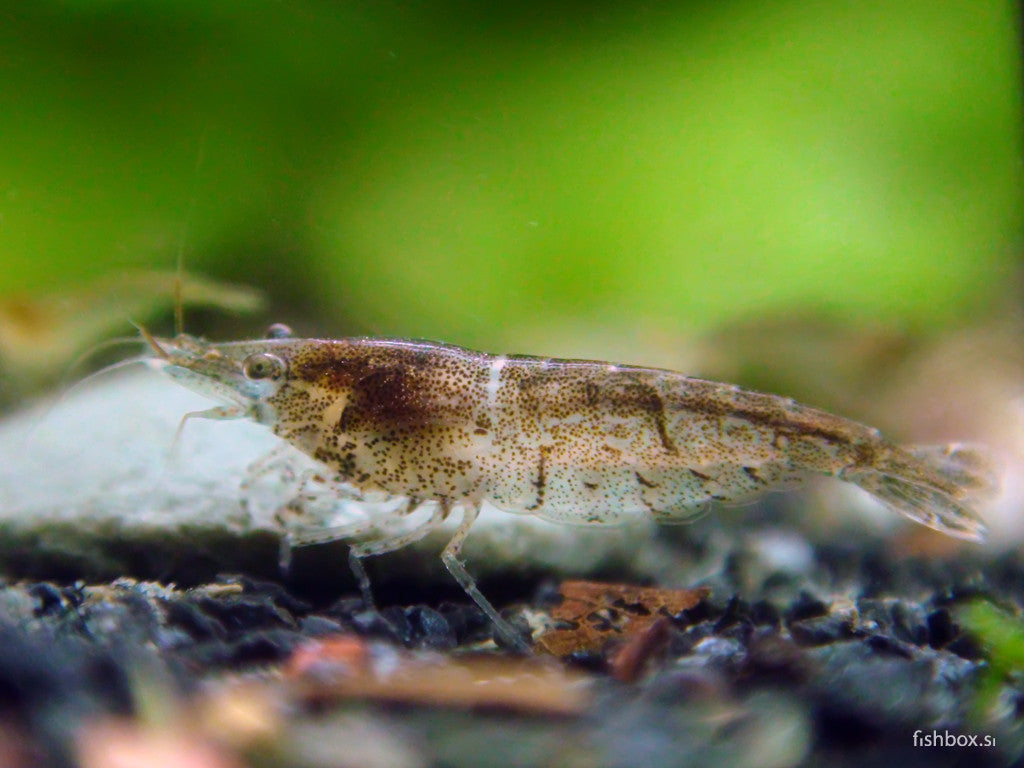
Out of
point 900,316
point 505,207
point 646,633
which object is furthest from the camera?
point 900,316

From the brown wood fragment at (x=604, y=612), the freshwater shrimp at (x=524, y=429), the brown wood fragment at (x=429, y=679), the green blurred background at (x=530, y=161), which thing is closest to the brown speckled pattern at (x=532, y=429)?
the freshwater shrimp at (x=524, y=429)

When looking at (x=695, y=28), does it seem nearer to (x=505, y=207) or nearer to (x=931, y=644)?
(x=505, y=207)

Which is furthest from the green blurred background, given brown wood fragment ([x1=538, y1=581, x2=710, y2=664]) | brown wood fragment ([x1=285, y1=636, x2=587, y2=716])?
brown wood fragment ([x1=285, y1=636, x2=587, y2=716])

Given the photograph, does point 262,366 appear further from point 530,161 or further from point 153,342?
point 530,161

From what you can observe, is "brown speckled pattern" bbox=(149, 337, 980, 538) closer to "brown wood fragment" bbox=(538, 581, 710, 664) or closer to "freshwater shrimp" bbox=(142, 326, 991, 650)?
"freshwater shrimp" bbox=(142, 326, 991, 650)

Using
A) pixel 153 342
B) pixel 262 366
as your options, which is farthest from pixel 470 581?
pixel 153 342

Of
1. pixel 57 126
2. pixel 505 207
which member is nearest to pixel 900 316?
pixel 505 207
